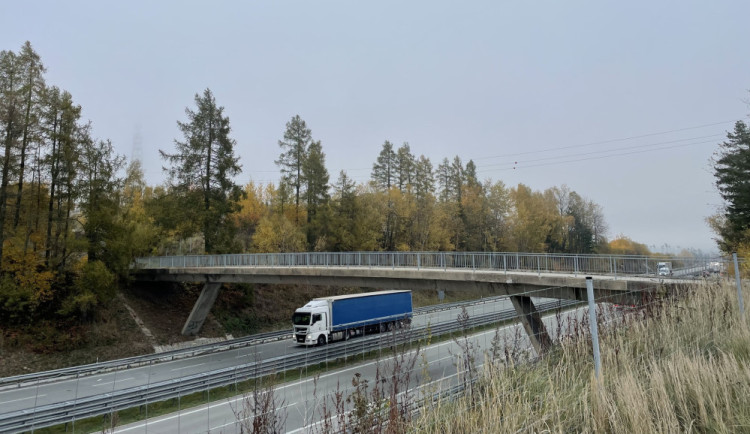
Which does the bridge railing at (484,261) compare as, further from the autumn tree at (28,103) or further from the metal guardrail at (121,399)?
the autumn tree at (28,103)

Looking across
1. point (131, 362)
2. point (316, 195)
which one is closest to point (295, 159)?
point (316, 195)

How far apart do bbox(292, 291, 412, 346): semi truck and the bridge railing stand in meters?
2.64

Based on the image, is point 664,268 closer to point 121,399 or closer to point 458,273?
point 458,273

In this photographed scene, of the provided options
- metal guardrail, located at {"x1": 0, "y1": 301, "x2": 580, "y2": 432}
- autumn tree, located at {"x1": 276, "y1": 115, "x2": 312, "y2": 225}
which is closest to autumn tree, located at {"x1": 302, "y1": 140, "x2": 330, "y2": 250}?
autumn tree, located at {"x1": 276, "y1": 115, "x2": 312, "y2": 225}

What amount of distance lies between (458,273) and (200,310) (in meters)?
21.5

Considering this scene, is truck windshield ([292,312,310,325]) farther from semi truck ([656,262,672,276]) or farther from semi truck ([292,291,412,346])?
semi truck ([656,262,672,276])

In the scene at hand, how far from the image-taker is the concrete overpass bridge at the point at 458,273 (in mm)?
14195

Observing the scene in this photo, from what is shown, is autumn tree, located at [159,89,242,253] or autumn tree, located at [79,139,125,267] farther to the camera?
autumn tree, located at [159,89,242,253]

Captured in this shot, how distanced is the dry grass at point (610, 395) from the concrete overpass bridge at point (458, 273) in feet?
3.16

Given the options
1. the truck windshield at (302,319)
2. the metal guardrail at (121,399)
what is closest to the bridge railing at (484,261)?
the metal guardrail at (121,399)

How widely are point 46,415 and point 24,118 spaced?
20.8m

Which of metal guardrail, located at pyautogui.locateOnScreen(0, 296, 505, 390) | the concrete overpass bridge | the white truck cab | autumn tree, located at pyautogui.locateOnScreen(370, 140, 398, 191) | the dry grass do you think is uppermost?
autumn tree, located at pyautogui.locateOnScreen(370, 140, 398, 191)

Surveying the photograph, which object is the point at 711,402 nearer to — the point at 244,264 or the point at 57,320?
the point at 244,264

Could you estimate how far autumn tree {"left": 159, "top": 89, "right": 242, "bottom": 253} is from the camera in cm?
3491
